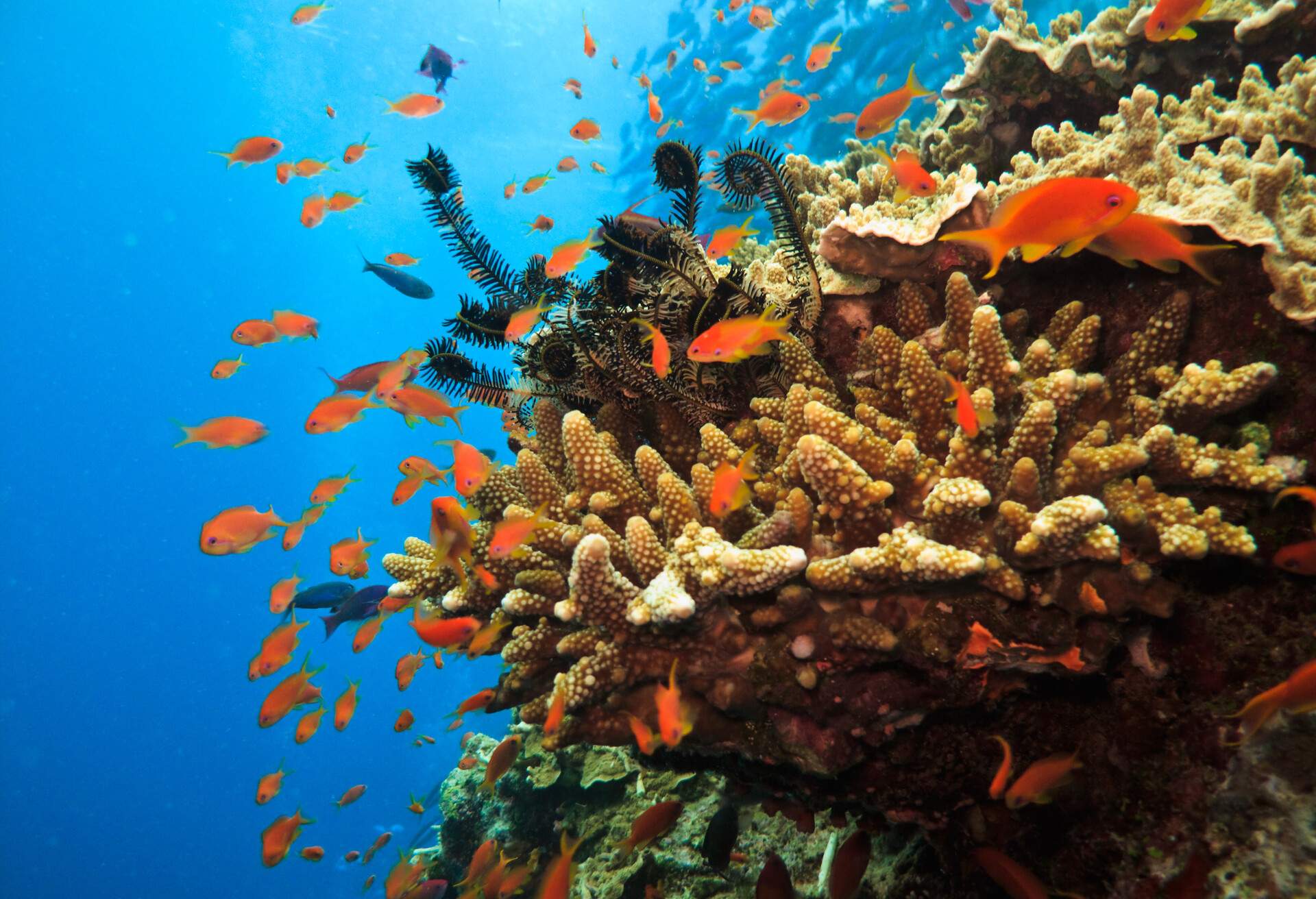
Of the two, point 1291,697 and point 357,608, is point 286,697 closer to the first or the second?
point 357,608

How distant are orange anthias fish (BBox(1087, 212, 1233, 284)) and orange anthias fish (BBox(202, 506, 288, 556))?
6.16 metres

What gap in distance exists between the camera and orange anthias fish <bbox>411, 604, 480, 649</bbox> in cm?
334

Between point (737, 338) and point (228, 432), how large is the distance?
5.97 m

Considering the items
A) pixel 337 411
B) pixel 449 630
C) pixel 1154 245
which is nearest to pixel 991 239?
pixel 1154 245

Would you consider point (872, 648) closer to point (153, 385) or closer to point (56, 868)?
point (56, 868)

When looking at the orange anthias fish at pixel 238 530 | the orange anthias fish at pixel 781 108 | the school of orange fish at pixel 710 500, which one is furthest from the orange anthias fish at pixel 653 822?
the orange anthias fish at pixel 781 108

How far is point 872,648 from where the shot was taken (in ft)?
7.44

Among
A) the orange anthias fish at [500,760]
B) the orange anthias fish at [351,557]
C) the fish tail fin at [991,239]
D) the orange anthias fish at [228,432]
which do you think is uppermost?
the orange anthias fish at [228,432]

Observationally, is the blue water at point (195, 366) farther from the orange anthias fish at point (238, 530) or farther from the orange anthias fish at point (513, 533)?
the orange anthias fish at point (513, 533)

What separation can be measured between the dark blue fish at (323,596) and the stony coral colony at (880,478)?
12.6 feet

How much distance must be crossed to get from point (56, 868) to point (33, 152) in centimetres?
7117

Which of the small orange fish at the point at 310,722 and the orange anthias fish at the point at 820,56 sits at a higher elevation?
the orange anthias fish at the point at 820,56

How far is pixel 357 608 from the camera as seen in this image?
6172 millimetres

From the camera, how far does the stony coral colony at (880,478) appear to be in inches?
85.0
